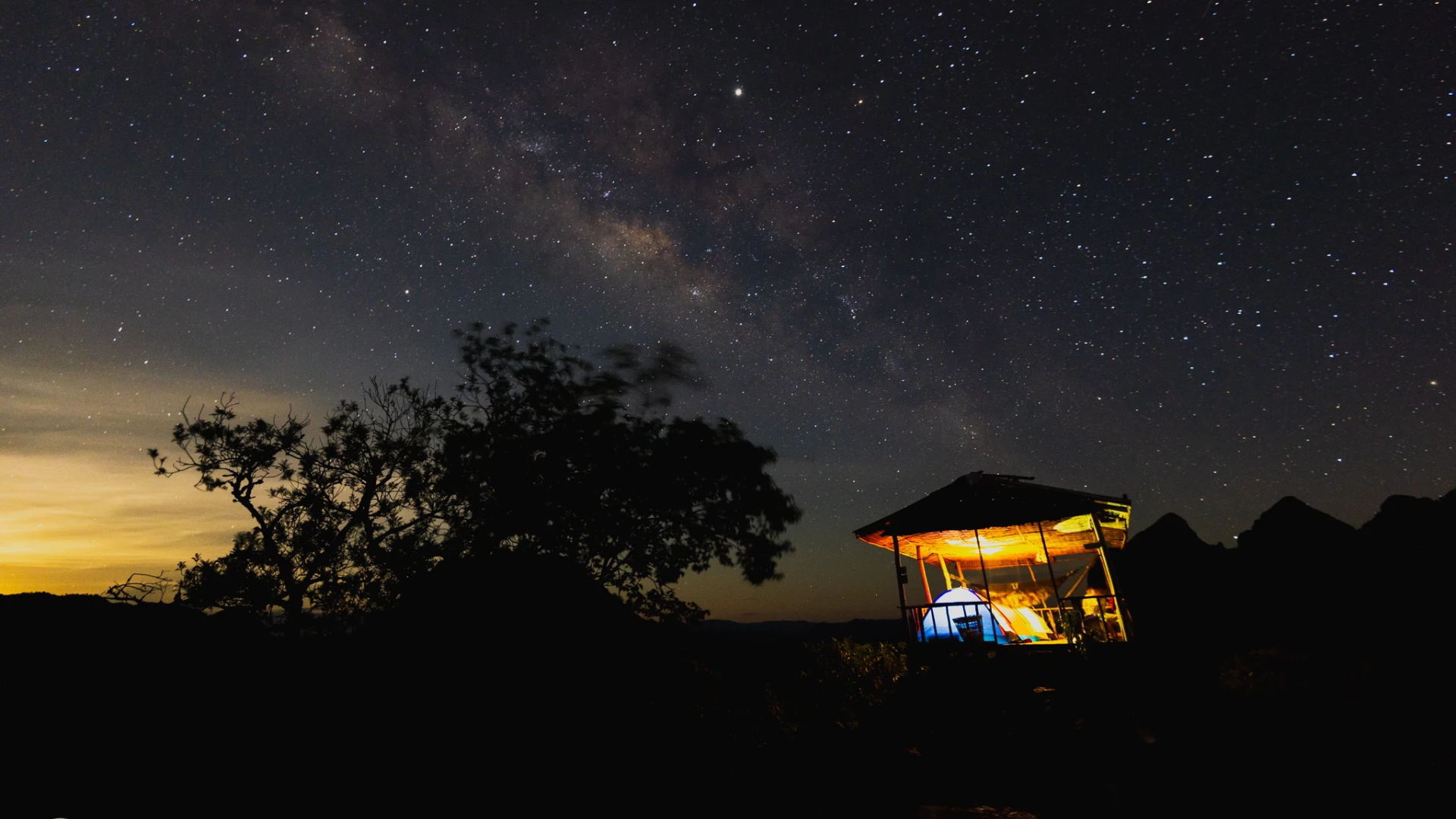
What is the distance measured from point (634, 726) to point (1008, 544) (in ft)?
38.4

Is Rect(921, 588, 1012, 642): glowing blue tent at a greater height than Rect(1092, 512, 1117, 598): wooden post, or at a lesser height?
lesser

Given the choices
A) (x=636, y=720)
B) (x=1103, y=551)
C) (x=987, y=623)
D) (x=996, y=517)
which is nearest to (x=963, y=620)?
(x=987, y=623)

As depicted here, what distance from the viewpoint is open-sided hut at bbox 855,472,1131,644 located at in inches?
432

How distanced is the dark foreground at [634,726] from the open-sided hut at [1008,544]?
1373mm

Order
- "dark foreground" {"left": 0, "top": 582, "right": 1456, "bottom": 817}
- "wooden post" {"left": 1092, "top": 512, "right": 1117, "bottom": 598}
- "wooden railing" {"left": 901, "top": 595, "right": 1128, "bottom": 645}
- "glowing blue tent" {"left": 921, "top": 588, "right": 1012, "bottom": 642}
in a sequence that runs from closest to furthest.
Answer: "dark foreground" {"left": 0, "top": 582, "right": 1456, "bottom": 817}, "wooden railing" {"left": 901, "top": 595, "right": 1128, "bottom": 645}, "glowing blue tent" {"left": 921, "top": 588, "right": 1012, "bottom": 642}, "wooden post" {"left": 1092, "top": 512, "right": 1117, "bottom": 598}

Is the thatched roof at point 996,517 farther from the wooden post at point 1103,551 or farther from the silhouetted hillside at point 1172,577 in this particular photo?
the silhouetted hillside at point 1172,577

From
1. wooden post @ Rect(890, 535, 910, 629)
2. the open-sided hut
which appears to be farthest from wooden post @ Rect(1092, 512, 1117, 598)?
wooden post @ Rect(890, 535, 910, 629)

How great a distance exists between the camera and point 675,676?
877 centimetres

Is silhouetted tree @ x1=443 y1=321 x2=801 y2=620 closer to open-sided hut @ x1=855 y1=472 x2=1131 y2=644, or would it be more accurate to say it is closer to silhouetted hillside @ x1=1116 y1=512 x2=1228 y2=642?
open-sided hut @ x1=855 y1=472 x2=1131 y2=644

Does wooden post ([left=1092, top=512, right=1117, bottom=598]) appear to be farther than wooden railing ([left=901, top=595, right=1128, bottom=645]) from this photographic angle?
Yes

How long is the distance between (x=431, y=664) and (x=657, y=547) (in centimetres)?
839

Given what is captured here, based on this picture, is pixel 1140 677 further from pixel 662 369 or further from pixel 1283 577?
pixel 1283 577

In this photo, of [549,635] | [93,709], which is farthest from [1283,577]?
[93,709]

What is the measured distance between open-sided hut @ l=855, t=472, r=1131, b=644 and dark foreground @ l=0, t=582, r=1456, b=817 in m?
1.37
